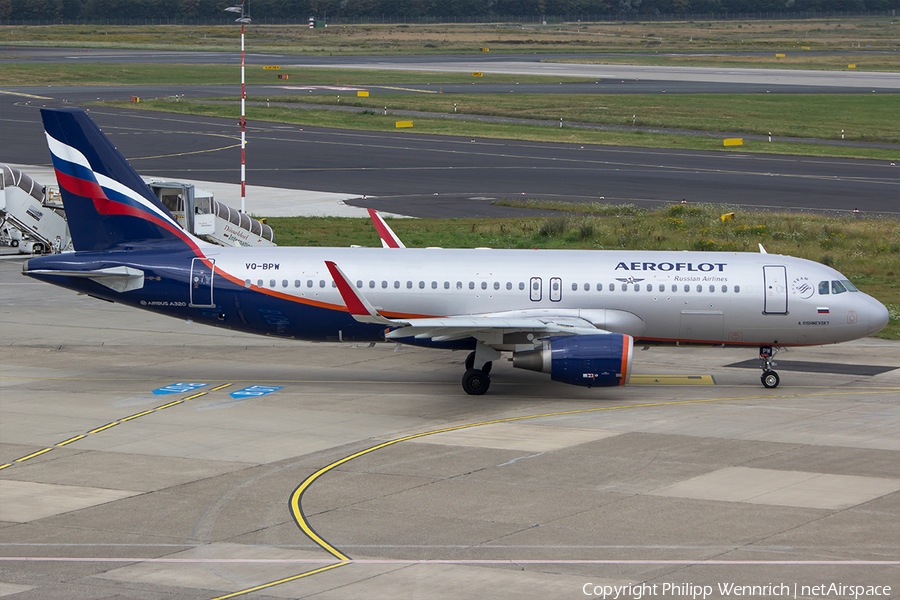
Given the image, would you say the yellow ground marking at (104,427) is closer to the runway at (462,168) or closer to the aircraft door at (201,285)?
the aircraft door at (201,285)

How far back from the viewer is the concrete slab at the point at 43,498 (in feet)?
69.2

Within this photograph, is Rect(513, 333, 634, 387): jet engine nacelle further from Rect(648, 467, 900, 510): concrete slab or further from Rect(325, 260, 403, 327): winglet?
Rect(648, 467, 900, 510): concrete slab

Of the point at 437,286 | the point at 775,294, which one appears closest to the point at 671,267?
the point at 775,294

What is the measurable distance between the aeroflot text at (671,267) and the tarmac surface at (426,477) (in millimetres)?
3711

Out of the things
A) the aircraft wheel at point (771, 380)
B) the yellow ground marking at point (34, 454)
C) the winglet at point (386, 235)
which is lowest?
the yellow ground marking at point (34, 454)

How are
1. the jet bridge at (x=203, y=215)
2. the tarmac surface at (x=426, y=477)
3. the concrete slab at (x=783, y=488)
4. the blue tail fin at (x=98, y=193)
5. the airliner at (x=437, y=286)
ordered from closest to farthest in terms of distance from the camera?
the tarmac surface at (x=426, y=477) < the concrete slab at (x=783, y=488) < the airliner at (x=437, y=286) < the blue tail fin at (x=98, y=193) < the jet bridge at (x=203, y=215)

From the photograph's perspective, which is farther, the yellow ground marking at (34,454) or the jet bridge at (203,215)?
the jet bridge at (203,215)

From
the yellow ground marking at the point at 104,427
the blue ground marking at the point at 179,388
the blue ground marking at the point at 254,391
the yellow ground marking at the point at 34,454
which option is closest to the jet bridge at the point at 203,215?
the blue ground marking at the point at 179,388

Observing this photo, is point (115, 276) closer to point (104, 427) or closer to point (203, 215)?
point (104, 427)

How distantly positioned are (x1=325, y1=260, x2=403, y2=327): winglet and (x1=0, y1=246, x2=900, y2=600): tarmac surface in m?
2.70

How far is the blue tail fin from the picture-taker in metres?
32.3

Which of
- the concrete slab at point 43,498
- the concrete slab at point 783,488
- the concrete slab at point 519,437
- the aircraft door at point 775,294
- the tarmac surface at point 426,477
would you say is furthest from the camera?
the aircraft door at point 775,294

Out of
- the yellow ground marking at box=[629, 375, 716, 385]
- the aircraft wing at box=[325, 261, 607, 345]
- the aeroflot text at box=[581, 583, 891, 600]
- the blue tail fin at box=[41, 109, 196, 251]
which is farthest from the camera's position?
the yellow ground marking at box=[629, 375, 716, 385]

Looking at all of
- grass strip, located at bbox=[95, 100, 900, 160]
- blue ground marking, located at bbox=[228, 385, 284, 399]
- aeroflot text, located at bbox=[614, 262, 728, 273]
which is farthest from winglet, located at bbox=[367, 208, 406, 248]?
grass strip, located at bbox=[95, 100, 900, 160]
